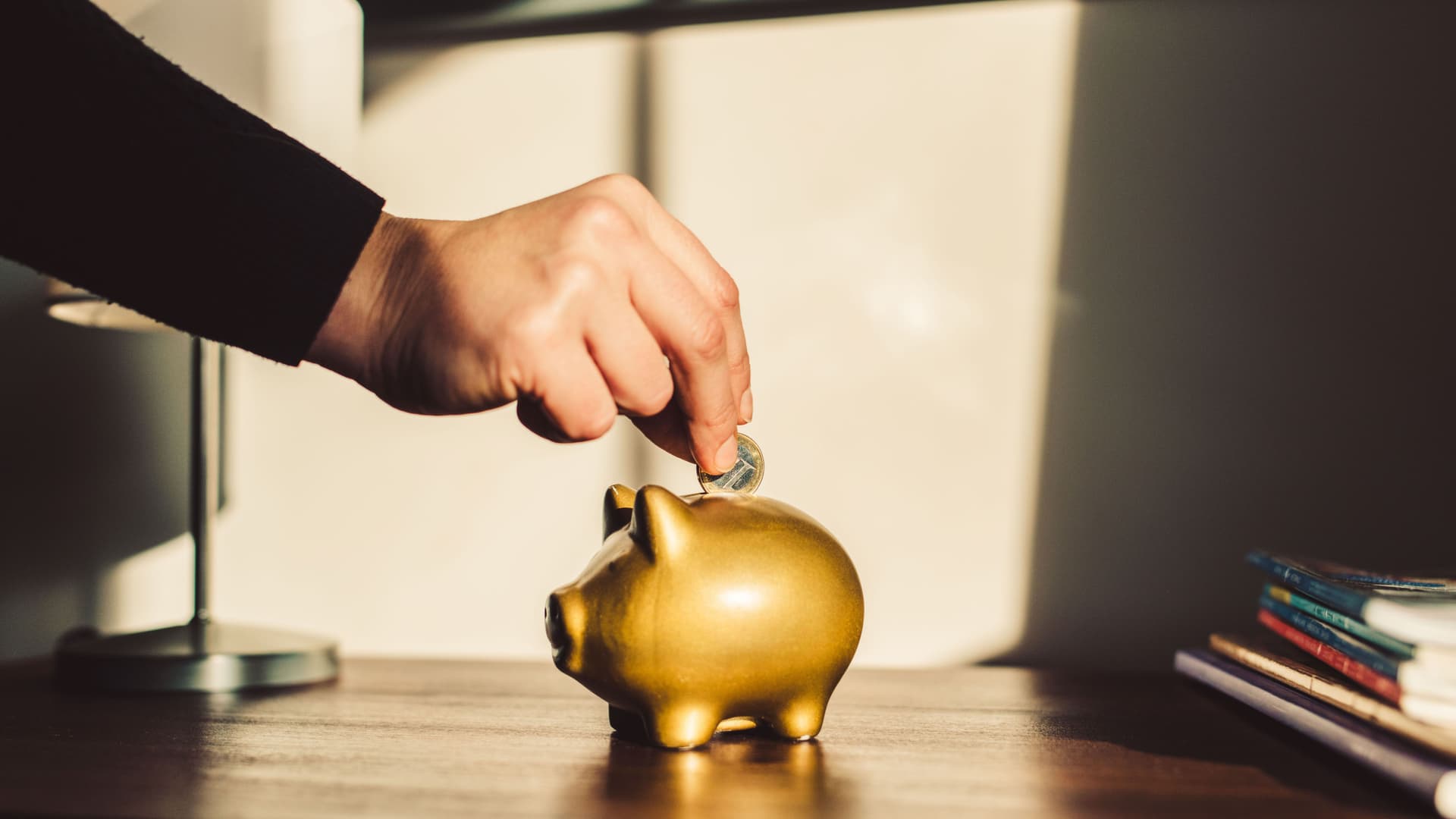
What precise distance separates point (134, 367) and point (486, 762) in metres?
1.03

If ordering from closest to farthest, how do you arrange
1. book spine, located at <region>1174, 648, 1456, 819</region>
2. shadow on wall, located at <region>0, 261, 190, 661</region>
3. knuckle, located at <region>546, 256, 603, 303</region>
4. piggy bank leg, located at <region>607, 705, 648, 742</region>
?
book spine, located at <region>1174, 648, 1456, 819</region>, knuckle, located at <region>546, 256, 603, 303</region>, piggy bank leg, located at <region>607, 705, 648, 742</region>, shadow on wall, located at <region>0, 261, 190, 661</region>

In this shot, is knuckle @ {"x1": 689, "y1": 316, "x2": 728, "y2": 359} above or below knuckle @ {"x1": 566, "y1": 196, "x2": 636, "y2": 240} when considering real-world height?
below

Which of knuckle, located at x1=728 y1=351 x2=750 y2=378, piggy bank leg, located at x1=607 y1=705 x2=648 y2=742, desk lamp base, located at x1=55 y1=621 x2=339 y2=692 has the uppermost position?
knuckle, located at x1=728 y1=351 x2=750 y2=378

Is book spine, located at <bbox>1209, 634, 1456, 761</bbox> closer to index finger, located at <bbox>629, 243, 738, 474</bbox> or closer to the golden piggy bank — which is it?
the golden piggy bank

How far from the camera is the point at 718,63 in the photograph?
1.31 metres

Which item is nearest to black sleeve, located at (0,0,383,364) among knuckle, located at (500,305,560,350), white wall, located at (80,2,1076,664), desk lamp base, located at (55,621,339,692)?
knuckle, located at (500,305,560,350)

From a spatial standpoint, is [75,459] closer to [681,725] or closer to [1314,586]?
[681,725]

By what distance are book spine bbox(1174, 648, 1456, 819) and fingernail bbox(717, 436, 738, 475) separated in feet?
1.41

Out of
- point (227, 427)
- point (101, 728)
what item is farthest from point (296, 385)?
point (101, 728)

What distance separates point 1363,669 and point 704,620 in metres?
0.43

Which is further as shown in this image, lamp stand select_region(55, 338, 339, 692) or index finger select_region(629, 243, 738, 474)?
lamp stand select_region(55, 338, 339, 692)

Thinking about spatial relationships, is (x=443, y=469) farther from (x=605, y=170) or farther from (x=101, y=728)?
(x=101, y=728)

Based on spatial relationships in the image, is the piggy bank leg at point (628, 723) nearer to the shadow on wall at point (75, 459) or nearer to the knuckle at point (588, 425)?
the knuckle at point (588, 425)

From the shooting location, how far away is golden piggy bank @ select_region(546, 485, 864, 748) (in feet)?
2.30
